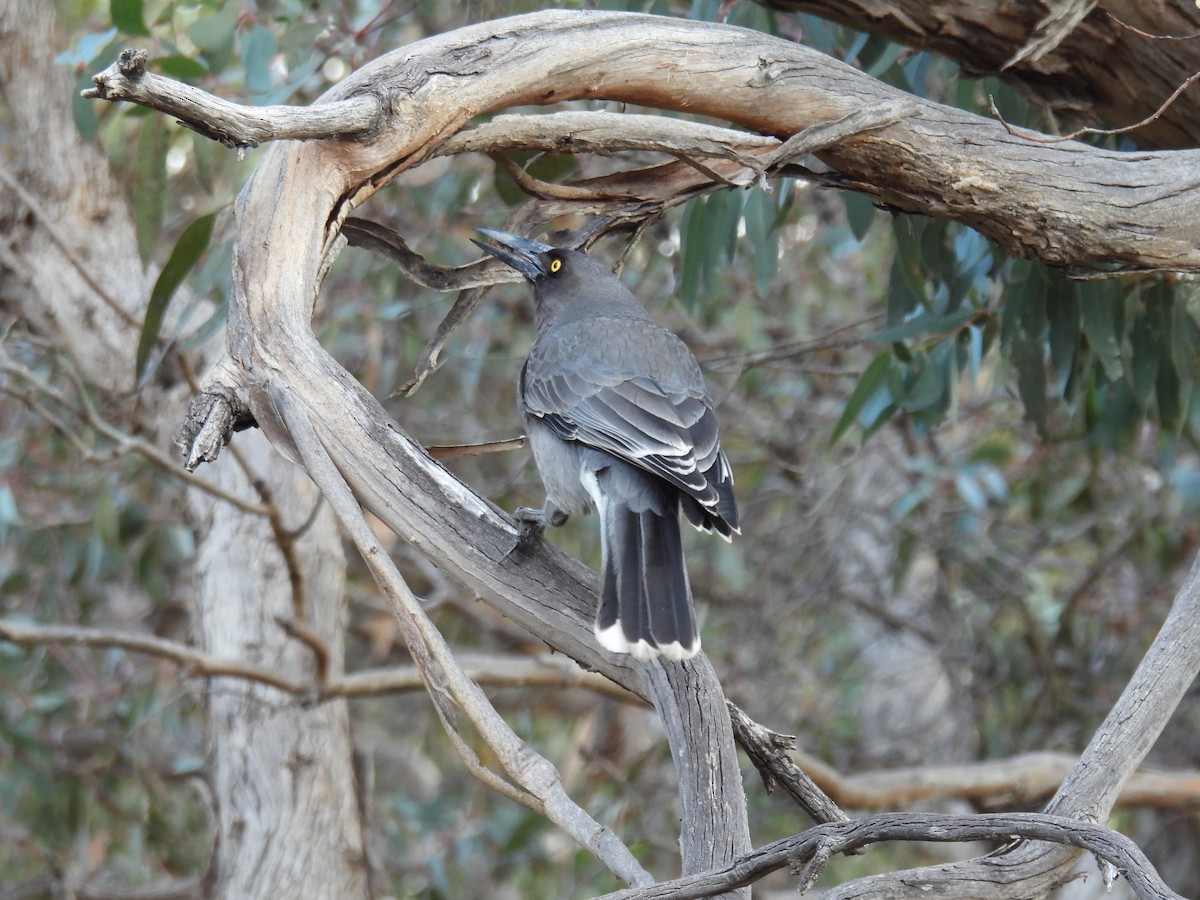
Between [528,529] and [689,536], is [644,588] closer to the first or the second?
[528,529]

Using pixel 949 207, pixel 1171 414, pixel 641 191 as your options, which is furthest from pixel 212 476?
pixel 1171 414

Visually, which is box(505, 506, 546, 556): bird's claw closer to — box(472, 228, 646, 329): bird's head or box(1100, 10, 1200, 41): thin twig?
box(472, 228, 646, 329): bird's head

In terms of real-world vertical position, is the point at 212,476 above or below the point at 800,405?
below

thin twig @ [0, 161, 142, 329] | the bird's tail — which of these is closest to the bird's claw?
the bird's tail

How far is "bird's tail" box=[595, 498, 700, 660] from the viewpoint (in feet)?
6.15

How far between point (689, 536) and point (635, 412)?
9.77 ft

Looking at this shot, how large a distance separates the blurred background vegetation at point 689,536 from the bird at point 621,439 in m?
0.47

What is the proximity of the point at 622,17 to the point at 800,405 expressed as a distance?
356 centimetres

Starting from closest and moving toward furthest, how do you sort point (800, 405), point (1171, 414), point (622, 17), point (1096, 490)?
1. point (622, 17)
2. point (1171, 414)
3. point (1096, 490)
4. point (800, 405)

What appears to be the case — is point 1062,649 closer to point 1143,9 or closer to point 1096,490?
point 1096,490

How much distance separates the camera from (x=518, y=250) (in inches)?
111

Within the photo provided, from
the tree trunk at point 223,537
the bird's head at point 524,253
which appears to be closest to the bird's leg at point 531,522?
the bird's head at point 524,253

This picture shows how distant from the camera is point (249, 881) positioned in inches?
130

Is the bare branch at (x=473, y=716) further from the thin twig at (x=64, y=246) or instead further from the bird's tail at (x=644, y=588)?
the thin twig at (x=64, y=246)
